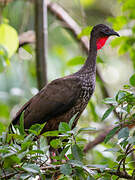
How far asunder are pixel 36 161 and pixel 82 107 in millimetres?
1314

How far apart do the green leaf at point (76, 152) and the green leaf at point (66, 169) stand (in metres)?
0.10

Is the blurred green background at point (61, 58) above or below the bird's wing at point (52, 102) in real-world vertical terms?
above

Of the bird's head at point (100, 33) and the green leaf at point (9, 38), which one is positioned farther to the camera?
the bird's head at point (100, 33)

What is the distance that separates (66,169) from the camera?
200cm

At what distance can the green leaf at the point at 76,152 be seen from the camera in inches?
83.7

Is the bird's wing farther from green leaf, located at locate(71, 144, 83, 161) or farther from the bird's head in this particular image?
green leaf, located at locate(71, 144, 83, 161)

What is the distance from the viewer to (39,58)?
399 cm

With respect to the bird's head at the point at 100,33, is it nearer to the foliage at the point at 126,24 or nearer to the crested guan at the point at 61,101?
the crested guan at the point at 61,101

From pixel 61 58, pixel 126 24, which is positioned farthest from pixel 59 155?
pixel 61 58

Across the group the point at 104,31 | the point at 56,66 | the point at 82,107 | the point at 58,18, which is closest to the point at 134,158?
the point at 82,107

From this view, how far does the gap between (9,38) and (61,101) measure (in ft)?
2.28

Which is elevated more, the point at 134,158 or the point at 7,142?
the point at 7,142

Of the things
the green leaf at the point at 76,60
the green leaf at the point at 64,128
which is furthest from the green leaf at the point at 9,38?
the green leaf at the point at 64,128

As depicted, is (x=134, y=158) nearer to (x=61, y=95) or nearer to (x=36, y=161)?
(x=61, y=95)
